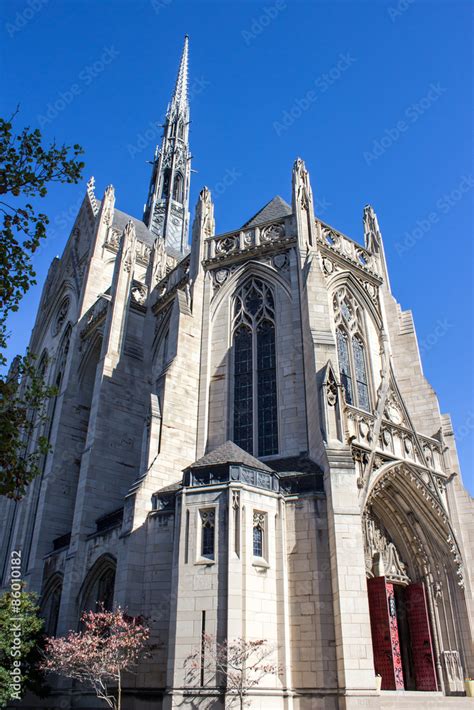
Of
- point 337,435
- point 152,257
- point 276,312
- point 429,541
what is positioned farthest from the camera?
point 152,257

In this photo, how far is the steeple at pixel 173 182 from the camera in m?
53.1

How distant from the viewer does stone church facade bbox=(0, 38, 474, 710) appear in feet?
42.8

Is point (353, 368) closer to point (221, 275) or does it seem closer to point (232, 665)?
point (221, 275)

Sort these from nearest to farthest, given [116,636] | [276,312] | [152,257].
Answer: [116,636] → [276,312] → [152,257]

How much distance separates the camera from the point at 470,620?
1628 cm

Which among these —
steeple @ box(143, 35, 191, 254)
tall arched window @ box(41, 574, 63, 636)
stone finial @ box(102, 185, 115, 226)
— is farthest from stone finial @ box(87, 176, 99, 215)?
tall arched window @ box(41, 574, 63, 636)

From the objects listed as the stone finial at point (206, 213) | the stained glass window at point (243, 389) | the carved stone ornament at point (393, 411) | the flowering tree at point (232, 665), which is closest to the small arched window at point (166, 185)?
the stone finial at point (206, 213)

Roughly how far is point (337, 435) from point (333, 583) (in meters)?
3.62

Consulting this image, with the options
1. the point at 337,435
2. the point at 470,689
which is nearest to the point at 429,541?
the point at 470,689

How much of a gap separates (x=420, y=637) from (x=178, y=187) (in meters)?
49.0

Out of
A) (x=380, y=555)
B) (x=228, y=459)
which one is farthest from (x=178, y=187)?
(x=380, y=555)

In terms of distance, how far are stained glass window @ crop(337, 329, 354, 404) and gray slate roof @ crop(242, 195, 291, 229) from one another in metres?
6.13

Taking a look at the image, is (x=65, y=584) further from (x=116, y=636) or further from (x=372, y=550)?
(x=372, y=550)

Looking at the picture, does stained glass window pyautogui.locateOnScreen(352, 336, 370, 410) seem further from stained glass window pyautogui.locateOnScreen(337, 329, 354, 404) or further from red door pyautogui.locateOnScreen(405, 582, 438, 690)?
red door pyautogui.locateOnScreen(405, 582, 438, 690)
